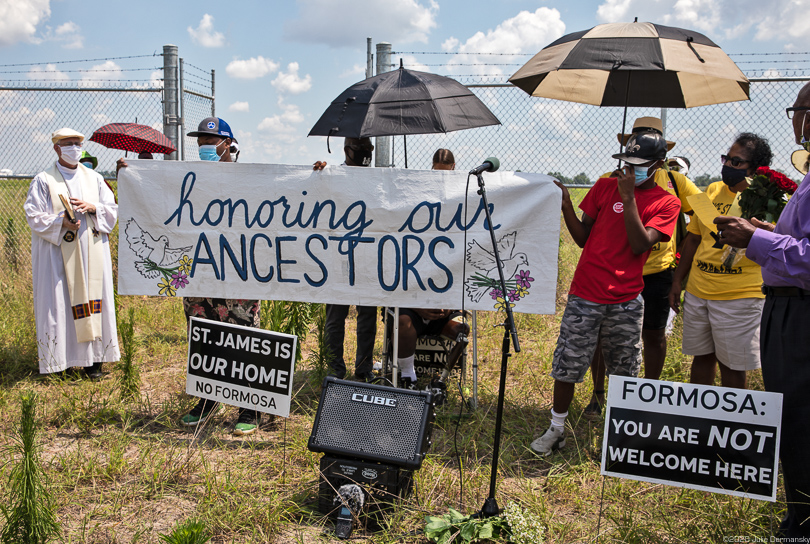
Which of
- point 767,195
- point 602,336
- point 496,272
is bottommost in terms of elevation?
point 602,336

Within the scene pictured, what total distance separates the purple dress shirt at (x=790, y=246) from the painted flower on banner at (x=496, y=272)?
1.75m

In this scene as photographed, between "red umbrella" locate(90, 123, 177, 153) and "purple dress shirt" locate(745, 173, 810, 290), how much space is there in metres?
5.56

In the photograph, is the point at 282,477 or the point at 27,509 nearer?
the point at 27,509

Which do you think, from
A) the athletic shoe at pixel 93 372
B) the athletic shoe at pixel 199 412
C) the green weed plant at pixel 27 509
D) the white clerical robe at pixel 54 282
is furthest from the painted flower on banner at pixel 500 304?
the athletic shoe at pixel 93 372

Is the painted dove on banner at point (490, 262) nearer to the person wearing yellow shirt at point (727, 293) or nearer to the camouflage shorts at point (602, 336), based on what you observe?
the camouflage shorts at point (602, 336)

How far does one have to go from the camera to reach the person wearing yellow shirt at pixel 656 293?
4215mm

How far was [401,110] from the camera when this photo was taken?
418 centimetres

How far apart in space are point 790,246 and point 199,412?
3678mm

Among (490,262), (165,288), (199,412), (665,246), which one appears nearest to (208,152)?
(165,288)

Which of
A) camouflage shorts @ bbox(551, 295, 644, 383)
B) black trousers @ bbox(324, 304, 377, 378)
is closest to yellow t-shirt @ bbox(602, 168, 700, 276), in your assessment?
camouflage shorts @ bbox(551, 295, 644, 383)

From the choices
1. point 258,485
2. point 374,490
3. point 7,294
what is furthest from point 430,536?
point 7,294

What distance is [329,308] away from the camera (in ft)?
16.1

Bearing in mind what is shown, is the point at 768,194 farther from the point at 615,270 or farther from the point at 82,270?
the point at 82,270

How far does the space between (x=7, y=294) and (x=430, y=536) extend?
6.68m
